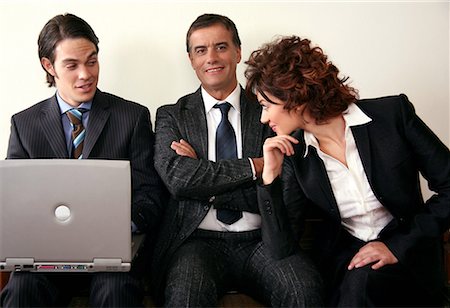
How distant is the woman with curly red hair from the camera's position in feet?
6.37

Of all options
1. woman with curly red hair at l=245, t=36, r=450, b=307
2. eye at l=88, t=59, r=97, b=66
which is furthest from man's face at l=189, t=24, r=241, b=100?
eye at l=88, t=59, r=97, b=66

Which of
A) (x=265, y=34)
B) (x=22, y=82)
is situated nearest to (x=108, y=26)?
(x=22, y=82)

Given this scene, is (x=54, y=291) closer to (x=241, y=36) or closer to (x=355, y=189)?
(x=355, y=189)

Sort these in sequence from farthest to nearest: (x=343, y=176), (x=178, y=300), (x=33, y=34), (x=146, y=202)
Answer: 1. (x=33, y=34)
2. (x=146, y=202)
3. (x=343, y=176)
4. (x=178, y=300)

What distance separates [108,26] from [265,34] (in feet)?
2.18

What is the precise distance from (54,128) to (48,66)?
250 millimetres

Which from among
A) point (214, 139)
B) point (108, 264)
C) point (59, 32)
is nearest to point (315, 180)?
point (214, 139)

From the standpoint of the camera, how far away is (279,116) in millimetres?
2006

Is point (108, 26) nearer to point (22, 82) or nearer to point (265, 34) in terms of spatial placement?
point (22, 82)

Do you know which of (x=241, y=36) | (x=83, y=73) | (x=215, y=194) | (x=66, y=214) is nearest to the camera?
(x=66, y=214)

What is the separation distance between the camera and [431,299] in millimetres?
1979

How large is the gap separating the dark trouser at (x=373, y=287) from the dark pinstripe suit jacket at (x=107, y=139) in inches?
27.8

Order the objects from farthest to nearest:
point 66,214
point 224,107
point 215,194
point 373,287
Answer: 1. point 224,107
2. point 215,194
3. point 373,287
4. point 66,214

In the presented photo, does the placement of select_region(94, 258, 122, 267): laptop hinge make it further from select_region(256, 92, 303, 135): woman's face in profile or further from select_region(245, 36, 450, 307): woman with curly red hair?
select_region(256, 92, 303, 135): woman's face in profile
